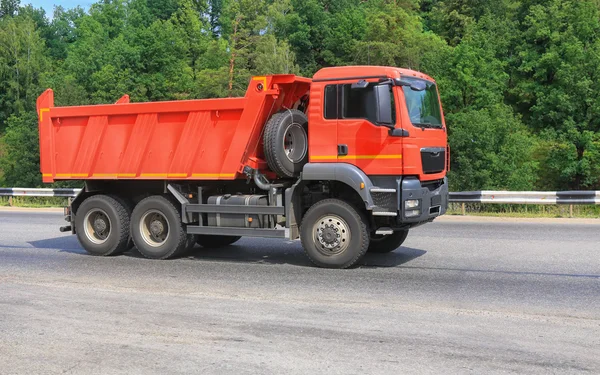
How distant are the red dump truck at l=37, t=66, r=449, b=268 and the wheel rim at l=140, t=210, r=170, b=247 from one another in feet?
0.06

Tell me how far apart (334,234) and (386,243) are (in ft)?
5.76

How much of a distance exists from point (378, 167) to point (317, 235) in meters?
1.34

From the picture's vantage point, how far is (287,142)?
10.0 m

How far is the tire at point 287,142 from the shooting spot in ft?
32.1

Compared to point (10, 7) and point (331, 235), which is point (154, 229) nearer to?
point (331, 235)

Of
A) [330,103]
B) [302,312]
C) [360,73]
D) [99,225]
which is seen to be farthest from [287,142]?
[99,225]

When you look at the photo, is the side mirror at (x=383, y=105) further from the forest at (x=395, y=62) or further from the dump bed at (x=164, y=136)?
the forest at (x=395, y=62)

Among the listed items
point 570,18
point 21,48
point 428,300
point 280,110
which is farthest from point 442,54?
point 21,48

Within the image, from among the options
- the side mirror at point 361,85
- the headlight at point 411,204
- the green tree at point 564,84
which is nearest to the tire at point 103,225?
the side mirror at point 361,85

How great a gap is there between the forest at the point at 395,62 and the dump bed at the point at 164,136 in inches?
803

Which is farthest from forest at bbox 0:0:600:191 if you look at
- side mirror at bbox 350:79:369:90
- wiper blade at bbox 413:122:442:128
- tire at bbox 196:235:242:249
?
side mirror at bbox 350:79:369:90

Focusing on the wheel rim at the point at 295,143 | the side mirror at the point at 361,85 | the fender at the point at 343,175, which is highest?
the side mirror at the point at 361,85

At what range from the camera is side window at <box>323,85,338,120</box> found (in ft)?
31.0

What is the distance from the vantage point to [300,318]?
6707mm
